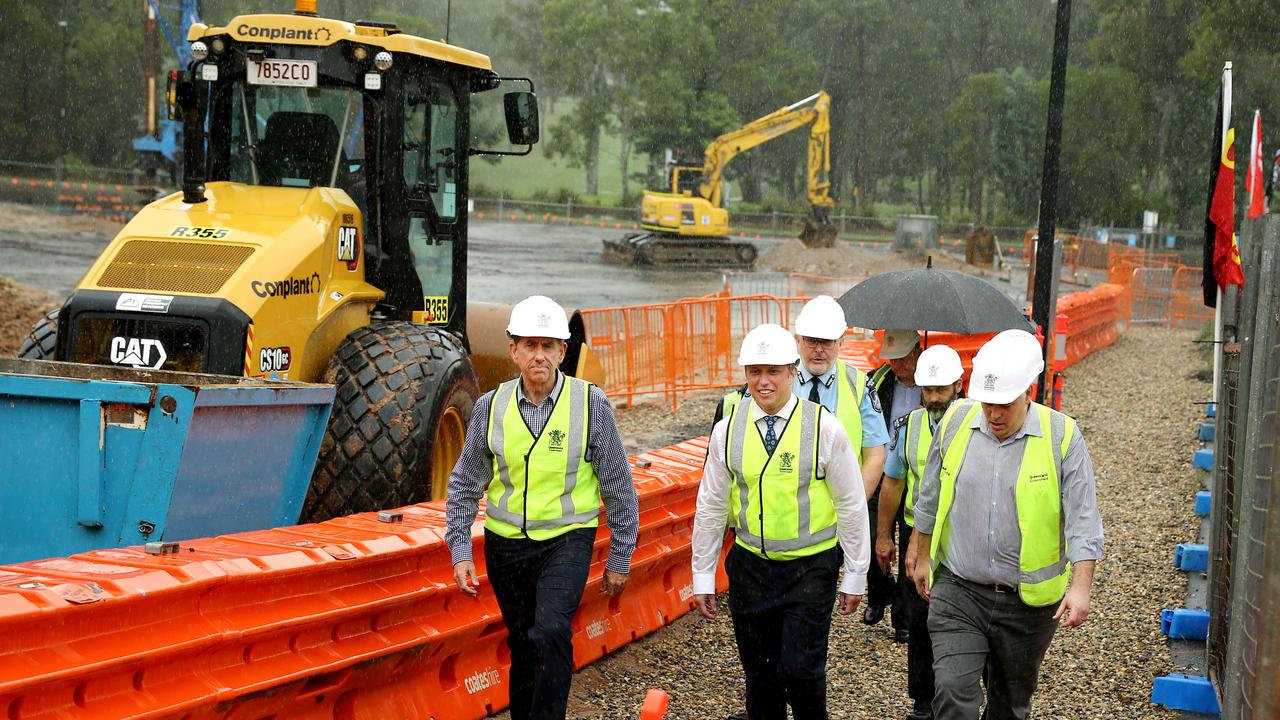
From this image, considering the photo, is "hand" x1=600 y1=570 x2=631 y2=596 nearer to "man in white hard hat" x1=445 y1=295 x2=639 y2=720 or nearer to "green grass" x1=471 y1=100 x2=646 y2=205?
"man in white hard hat" x1=445 y1=295 x2=639 y2=720

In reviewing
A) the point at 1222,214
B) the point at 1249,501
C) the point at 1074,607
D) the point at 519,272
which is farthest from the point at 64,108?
the point at 1249,501

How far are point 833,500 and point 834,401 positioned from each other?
947mm

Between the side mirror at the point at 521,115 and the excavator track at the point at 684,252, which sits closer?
the side mirror at the point at 521,115

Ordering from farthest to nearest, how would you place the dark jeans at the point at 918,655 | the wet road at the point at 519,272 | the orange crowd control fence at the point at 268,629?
the wet road at the point at 519,272 < the dark jeans at the point at 918,655 < the orange crowd control fence at the point at 268,629

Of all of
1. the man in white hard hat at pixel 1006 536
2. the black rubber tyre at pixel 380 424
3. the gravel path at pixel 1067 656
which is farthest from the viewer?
the black rubber tyre at pixel 380 424

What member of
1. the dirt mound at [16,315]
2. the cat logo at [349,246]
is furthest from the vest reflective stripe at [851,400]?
the dirt mound at [16,315]

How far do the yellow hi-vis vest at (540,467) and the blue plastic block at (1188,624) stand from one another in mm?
4166

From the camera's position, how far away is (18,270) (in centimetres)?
2989

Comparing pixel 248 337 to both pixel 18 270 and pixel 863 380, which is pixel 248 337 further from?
pixel 18 270

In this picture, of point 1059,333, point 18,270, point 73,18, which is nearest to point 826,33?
point 73,18

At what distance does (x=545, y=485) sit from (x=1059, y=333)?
31.4 feet

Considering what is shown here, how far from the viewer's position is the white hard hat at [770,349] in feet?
18.0

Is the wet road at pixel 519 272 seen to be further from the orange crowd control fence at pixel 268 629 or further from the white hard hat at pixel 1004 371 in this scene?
the white hard hat at pixel 1004 371

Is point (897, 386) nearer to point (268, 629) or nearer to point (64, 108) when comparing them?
point (268, 629)
